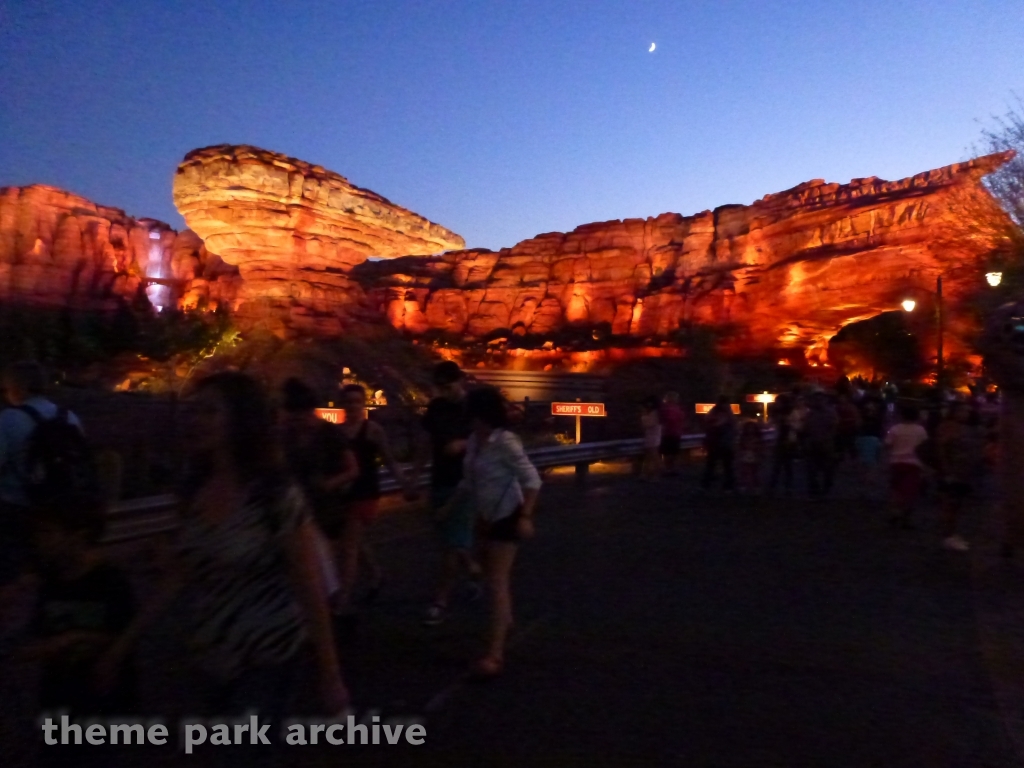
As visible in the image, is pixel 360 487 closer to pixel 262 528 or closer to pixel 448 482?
pixel 448 482

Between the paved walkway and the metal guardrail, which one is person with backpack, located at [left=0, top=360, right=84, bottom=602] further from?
the paved walkway

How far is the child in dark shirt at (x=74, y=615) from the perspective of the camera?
2932 mm

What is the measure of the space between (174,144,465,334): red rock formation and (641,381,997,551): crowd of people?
1349 inches

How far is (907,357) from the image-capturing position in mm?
52188

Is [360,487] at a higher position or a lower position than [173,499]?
higher

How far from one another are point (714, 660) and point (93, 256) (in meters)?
60.9

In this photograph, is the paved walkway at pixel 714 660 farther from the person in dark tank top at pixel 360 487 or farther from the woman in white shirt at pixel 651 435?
the woman in white shirt at pixel 651 435

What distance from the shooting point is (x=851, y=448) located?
19.4 meters

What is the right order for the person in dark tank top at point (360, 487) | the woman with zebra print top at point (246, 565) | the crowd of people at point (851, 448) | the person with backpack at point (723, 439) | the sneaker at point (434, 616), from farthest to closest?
the person with backpack at point (723, 439) < the crowd of people at point (851, 448) < the sneaker at point (434, 616) < the person in dark tank top at point (360, 487) < the woman with zebra print top at point (246, 565)

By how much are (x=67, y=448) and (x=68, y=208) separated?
62242mm

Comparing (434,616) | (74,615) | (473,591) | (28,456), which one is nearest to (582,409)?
(473,591)

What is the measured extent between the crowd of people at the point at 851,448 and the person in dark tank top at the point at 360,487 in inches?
239

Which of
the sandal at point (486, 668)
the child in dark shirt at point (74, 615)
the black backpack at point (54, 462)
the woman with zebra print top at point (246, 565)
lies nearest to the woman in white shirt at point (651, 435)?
the sandal at point (486, 668)

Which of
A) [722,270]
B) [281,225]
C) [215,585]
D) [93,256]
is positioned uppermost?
[281,225]
